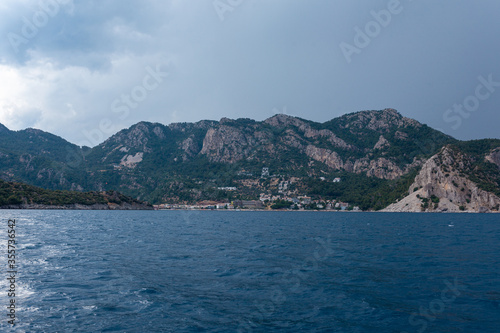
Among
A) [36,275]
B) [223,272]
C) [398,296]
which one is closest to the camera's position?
[398,296]

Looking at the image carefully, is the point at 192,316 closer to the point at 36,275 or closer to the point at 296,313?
the point at 296,313

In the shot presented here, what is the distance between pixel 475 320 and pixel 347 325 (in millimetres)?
7218

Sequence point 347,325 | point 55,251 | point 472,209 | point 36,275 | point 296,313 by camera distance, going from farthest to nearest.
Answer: point 472,209 < point 55,251 < point 36,275 < point 296,313 < point 347,325

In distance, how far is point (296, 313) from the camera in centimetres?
1842

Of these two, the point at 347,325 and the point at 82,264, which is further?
the point at 82,264

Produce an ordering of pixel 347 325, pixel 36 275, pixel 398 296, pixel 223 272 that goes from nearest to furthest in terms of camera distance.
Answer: pixel 347 325, pixel 398 296, pixel 36 275, pixel 223 272

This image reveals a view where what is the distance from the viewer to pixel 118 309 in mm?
18625

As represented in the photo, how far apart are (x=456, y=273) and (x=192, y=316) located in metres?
24.5

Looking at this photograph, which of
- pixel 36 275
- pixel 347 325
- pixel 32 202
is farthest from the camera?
pixel 32 202

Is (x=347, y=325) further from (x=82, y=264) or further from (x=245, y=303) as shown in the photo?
(x=82, y=264)

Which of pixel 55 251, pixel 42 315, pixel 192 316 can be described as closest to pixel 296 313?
pixel 192 316

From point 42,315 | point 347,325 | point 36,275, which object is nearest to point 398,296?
point 347,325

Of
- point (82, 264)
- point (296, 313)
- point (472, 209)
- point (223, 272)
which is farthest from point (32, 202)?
point (472, 209)

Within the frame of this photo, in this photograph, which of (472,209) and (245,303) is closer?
(245,303)
